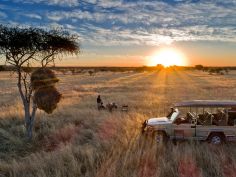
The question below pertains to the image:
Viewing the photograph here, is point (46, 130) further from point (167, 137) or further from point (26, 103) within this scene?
point (167, 137)

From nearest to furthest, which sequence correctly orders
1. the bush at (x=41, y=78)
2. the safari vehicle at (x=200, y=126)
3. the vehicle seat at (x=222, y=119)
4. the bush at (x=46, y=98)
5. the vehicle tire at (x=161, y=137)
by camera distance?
the vehicle tire at (x=161, y=137)
the safari vehicle at (x=200, y=126)
the vehicle seat at (x=222, y=119)
the bush at (x=41, y=78)
the bush at (x=46, y=98)

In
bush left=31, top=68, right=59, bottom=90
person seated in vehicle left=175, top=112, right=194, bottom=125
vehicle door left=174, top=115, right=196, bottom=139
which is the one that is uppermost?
bush left=31, top=68, right=59, bottom=90

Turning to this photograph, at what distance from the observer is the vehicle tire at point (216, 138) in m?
12.0

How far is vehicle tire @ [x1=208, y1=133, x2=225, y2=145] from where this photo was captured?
1198cm

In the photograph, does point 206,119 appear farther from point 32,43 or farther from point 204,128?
point 32,43

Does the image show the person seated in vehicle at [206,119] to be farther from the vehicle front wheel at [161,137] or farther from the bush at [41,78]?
the bush at [41,78]

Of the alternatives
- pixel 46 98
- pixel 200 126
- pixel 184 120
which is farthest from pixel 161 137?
pixel 46 98

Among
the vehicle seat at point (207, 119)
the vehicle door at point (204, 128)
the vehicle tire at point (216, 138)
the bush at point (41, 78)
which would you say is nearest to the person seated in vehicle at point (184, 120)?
the vehicle door at point (204, 128)

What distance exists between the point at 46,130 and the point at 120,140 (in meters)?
4.80

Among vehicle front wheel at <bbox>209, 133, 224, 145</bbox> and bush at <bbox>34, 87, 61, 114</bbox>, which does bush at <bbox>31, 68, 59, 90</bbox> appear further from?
vehicle front wheel at <bbox>209, 133, 224, 145</bbox>

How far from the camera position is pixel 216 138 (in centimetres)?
1199

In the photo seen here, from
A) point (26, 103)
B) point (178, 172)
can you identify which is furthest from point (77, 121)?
point (178, 172)

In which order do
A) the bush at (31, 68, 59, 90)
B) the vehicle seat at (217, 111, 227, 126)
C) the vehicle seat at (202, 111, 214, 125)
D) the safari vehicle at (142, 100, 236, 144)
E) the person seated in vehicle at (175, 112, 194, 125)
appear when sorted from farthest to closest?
1. the bush at (31, 68, 59, 90)
2. the person seated in vehicle at (175, 112, 194, 125)
3. the vehicle seat at (202, 111, 214, 125)
4. the vehicle seat at (217, 111, 227, 126)
5. the safari vehicle at (142, 100, 236, 144)

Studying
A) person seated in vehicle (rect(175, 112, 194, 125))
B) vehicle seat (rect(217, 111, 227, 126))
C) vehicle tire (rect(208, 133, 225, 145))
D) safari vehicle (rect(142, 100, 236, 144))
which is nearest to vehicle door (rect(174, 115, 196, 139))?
safari vehicle (rect(142, 100, 236, 144))
